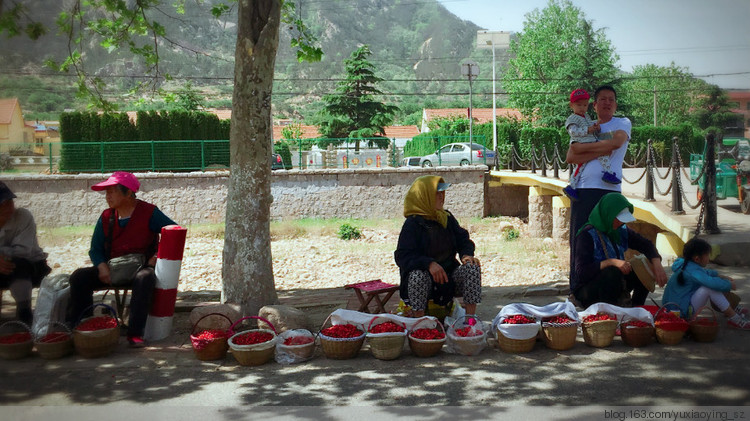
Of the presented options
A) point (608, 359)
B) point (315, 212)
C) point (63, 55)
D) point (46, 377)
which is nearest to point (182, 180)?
point (315, 212)

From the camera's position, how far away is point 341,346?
437cm

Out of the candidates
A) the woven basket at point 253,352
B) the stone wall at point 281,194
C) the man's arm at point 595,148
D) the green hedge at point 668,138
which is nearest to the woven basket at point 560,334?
the man's arm at point 595,148

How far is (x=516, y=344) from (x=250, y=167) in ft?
9.46

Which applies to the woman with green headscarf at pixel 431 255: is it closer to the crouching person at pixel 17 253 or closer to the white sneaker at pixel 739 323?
the white sneaker at pixel 739 323

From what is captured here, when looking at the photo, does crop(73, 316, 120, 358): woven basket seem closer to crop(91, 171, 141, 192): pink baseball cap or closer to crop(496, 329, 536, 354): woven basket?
crop(91, 171, 141, 192): pink baseball cap

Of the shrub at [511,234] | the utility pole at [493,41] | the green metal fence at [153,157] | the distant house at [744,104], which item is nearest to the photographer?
the distant house at [744,104]

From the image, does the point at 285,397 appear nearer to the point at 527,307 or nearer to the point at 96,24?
the point at 527,307

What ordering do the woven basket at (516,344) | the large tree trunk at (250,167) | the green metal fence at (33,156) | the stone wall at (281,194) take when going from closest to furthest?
the woven basket at (516,344), the large tree trunk at (250,167), the green metal fence at (33,156), the stone wall at (281,194)

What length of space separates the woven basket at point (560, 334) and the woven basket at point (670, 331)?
0.60 m

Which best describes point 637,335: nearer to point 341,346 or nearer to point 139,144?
point 341,346

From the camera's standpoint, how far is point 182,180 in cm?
2102

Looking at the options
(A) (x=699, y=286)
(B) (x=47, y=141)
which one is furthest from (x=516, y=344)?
(B) (x=47, y=141)

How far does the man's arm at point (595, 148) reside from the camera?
523cm

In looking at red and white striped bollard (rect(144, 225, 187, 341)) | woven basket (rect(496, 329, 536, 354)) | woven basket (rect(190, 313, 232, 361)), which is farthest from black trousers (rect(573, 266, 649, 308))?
red and white striped bollard (rect(144, 225, 187, 341))
